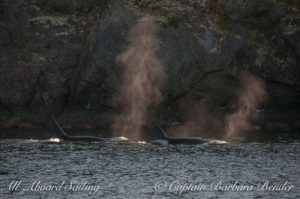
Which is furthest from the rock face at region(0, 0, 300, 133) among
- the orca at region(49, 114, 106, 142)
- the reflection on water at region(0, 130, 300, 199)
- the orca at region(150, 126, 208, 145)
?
the orca at region(150, 126, 208, 145)

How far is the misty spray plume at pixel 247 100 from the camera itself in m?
68.0

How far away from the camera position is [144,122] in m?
69.1

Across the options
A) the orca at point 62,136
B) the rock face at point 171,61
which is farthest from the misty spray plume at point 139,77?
the orca at point 62,136

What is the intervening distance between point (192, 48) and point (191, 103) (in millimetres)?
6401

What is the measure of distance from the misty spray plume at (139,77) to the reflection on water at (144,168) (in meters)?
20.5

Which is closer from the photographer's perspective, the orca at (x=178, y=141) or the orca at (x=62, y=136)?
the orca at (x=178, y=141)

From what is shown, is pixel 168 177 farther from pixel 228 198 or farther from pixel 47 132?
pixel 47 132

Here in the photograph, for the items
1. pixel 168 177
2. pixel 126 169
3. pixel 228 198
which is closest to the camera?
pixel 228 198

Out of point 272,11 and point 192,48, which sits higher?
point 272,11

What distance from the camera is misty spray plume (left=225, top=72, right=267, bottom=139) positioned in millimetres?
68044

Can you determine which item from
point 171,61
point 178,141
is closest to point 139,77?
point 171,61

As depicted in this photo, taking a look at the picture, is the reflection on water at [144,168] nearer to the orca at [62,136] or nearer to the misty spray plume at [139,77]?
the orca at [62,136]

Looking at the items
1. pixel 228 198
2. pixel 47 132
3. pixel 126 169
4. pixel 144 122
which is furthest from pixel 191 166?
pixel 144 122

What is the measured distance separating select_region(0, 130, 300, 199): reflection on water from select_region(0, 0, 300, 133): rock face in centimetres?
2003
